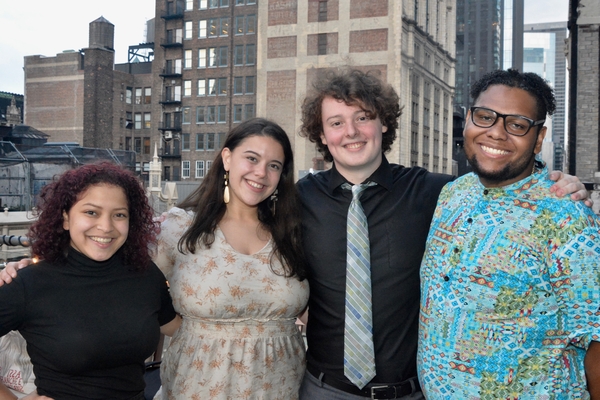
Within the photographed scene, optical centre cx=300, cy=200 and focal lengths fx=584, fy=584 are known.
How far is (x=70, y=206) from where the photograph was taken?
9.42 feet

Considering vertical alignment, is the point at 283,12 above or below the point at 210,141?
above

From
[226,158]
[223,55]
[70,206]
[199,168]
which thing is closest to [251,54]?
[223,55]

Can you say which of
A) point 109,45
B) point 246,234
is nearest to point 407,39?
point 109,45

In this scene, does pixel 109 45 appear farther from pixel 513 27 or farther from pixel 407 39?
pixel 513 27

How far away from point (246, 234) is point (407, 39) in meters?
48.3

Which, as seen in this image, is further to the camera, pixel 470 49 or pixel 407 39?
pixel 470 49

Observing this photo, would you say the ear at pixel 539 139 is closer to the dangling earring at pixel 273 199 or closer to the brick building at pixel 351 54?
the dangling earring at pixel 273 199

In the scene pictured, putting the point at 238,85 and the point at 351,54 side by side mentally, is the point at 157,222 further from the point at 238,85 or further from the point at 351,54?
the point at 238,85

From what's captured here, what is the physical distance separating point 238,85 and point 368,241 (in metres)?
53.7

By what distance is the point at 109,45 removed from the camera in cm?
6116

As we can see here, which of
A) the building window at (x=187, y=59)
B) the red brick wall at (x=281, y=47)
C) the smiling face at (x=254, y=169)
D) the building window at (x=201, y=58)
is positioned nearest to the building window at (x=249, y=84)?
the red brick wall at (x=281, y=47)

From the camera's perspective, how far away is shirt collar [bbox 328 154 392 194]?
136 inches

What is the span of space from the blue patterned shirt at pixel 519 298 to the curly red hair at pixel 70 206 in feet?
5.14

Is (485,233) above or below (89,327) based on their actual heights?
above
